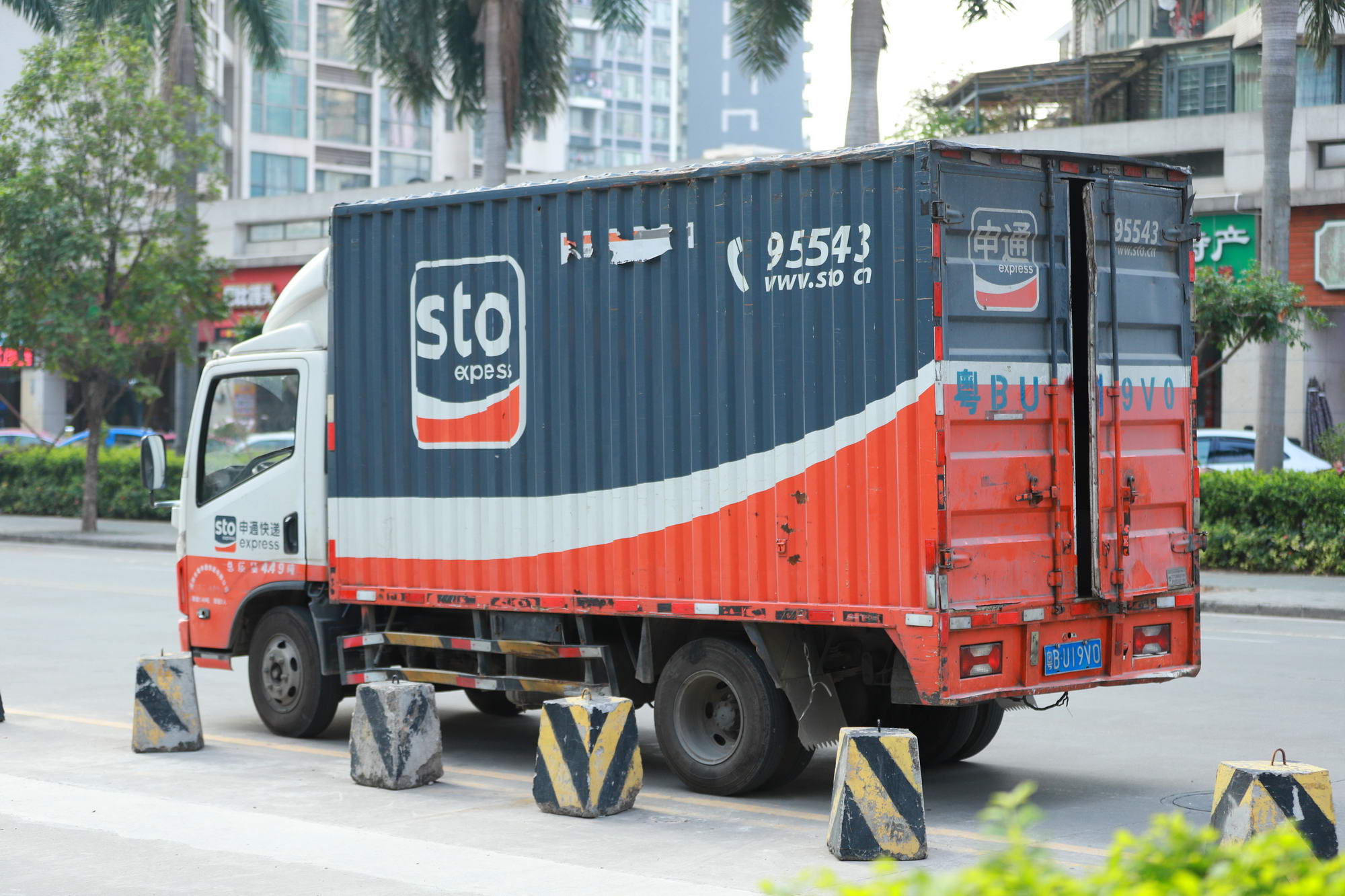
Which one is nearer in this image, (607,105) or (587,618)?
(587,618)

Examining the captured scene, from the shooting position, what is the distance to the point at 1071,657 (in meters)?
8.09

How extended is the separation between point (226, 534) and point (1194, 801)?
6180mm

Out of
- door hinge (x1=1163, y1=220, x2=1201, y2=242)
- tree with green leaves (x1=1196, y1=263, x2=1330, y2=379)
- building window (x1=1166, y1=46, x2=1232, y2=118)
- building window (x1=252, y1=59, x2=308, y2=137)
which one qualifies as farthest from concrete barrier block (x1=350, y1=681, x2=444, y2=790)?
building window (x1=252, y1=59, x2=308, y2=137)

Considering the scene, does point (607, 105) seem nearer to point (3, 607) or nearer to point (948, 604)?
point (3, 607)

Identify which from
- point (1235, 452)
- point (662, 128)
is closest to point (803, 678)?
point (1235, 452)

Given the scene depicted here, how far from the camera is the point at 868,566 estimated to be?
7742 mm

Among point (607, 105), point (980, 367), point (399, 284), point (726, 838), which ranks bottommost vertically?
point (726, 838)

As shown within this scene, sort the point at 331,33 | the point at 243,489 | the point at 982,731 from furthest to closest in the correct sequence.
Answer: the point at 331,33 < the point at 243,489 < the point at 982,731

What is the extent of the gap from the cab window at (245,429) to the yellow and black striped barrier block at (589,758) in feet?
11.3

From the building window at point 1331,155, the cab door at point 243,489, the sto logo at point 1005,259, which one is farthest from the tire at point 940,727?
the building window at point 1331,155

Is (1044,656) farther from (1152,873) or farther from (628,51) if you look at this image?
(628,51)

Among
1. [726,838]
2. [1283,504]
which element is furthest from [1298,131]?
[726,838]

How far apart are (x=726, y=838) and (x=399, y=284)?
407 centimetres

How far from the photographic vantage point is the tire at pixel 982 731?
9102 mm
